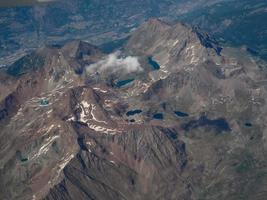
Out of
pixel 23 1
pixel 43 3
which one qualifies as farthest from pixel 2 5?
pixel 43 3

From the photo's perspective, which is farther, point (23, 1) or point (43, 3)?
point (43, 3)

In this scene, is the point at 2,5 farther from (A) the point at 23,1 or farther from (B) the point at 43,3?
(B) the point at 43,3

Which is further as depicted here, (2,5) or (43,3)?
(43,3)
